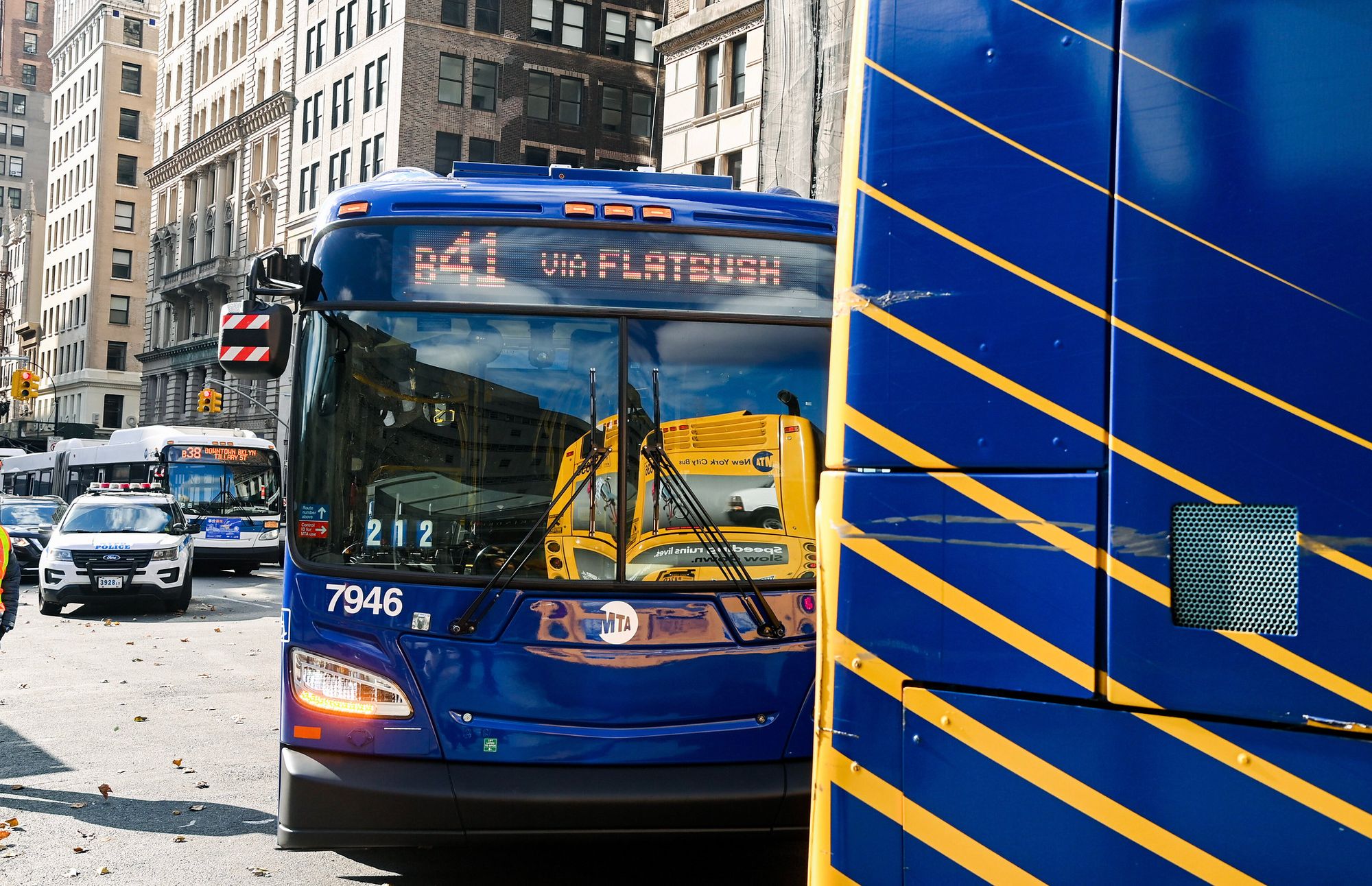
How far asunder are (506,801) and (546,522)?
1045mm

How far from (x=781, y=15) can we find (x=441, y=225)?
1209 centimetres

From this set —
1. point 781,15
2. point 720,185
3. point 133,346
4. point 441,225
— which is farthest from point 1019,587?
point 133,346

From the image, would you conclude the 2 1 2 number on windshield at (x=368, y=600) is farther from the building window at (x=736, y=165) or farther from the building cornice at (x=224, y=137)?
the building cornice at (x=224, y=137)

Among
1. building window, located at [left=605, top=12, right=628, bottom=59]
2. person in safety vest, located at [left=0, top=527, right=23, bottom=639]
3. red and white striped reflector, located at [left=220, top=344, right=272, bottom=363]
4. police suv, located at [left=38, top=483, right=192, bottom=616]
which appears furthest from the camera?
building window, located at [left=605, top=12, right=628, bottom=59]

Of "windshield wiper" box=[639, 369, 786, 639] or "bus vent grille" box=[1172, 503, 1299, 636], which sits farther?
"windshield wiper" box=[639, 369, 786, 639]

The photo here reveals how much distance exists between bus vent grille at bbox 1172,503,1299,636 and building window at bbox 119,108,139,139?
9962 centimetres

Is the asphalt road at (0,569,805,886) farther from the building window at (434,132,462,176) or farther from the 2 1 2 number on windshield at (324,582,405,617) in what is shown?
the building window at (434,132,462,176)

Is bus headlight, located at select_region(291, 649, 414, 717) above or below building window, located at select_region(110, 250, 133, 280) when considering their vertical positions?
below

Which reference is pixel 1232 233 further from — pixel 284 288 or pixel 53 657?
pixel 53 657

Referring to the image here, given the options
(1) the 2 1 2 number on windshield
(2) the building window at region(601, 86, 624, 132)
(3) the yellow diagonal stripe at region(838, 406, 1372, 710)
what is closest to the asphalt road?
(1) the 2 1 2 number on windshield

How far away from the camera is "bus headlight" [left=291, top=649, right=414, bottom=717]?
17.1ft

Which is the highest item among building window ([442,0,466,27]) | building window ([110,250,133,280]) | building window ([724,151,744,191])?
building window ([442,0,466,27])

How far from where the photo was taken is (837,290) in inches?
116

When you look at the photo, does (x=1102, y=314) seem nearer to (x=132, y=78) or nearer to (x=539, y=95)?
(x=539, y=95)
